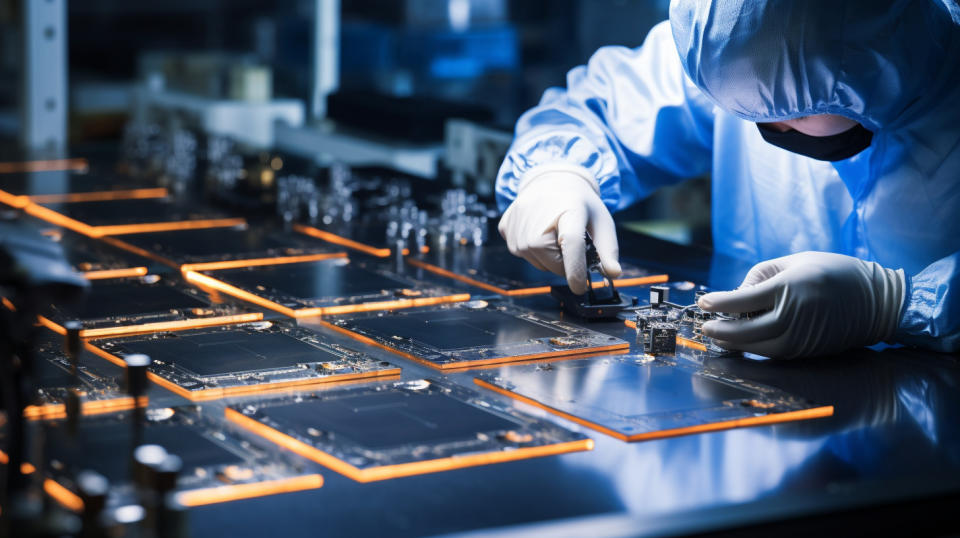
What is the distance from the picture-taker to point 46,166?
345 cm

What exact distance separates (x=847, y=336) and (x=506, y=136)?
5.00 ft

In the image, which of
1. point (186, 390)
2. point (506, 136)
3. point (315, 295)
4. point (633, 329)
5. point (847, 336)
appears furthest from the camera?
point (506, 136)

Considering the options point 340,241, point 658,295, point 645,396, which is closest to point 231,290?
point 340,241

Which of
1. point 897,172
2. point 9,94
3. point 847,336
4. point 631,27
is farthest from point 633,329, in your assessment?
point 9,94

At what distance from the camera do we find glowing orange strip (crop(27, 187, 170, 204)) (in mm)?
2926

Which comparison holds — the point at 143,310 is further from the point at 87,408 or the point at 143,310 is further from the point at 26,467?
the point at 26,467

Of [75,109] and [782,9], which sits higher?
[782,9]

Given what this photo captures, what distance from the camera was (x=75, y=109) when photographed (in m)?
4.80

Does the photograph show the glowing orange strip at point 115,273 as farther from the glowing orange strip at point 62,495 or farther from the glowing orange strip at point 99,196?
the glowing orange strip at point 62,495

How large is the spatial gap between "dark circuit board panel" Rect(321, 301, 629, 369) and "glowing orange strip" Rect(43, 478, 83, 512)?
61cm

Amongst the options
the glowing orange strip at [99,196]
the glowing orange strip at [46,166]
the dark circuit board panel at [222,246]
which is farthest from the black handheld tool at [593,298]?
the glowing orange strip at [46,166]

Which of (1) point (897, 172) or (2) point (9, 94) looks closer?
(1) point (897, 172)

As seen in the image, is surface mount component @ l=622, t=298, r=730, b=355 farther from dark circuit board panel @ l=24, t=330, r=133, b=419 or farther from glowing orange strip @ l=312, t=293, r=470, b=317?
dark circuit board panel @ l=24, t=330, r=133, b=419

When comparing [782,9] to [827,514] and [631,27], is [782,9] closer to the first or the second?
[827,514]
